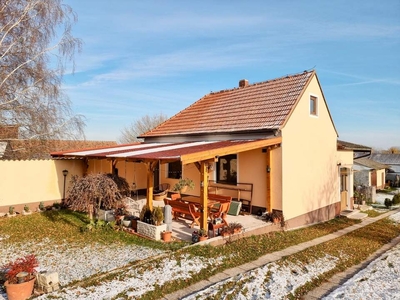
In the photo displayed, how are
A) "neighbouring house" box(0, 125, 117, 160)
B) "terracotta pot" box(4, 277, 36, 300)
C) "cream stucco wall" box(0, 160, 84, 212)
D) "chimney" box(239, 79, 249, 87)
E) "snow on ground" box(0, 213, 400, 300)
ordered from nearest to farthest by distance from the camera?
"terracotta pot" box(4, 277, 36, 300)
"snow on ground" box(0, 213, 400, 300)
"cream stucco wall" box(0, 160, 84, 212)
"neighbouring house" box(0, 125, 117, 160)
"chimney" box(239, 79, 249, 87)

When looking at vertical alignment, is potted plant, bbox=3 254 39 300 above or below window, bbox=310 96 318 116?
below

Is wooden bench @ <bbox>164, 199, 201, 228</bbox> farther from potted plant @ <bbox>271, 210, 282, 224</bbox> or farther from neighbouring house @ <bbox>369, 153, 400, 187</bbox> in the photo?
neighbouring house @ <bbox>369, 153, 400, 187</bbox>

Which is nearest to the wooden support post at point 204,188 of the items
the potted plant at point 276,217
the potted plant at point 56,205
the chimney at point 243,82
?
the potted plant at point 276,217

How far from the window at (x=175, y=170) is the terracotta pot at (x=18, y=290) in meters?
12.0

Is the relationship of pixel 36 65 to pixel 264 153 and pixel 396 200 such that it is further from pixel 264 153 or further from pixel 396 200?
pixel 396 200

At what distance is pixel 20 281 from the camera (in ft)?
19.7

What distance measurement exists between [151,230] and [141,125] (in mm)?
43232

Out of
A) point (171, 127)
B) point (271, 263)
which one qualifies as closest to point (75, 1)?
point (171, 127)

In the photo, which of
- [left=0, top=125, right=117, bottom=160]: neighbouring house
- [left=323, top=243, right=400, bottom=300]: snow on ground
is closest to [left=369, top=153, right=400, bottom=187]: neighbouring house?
[left=323, top=243, right=400, bottom=300]: snow on ground

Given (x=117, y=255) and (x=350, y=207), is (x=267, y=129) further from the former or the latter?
(x=350, y=207)

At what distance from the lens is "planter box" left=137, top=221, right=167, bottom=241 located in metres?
9.98

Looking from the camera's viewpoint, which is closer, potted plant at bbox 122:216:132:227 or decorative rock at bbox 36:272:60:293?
decorative rock at bbox 36:272:60:293

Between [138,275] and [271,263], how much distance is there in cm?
397

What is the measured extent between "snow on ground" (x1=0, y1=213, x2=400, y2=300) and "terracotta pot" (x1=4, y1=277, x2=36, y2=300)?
1.14 feet
